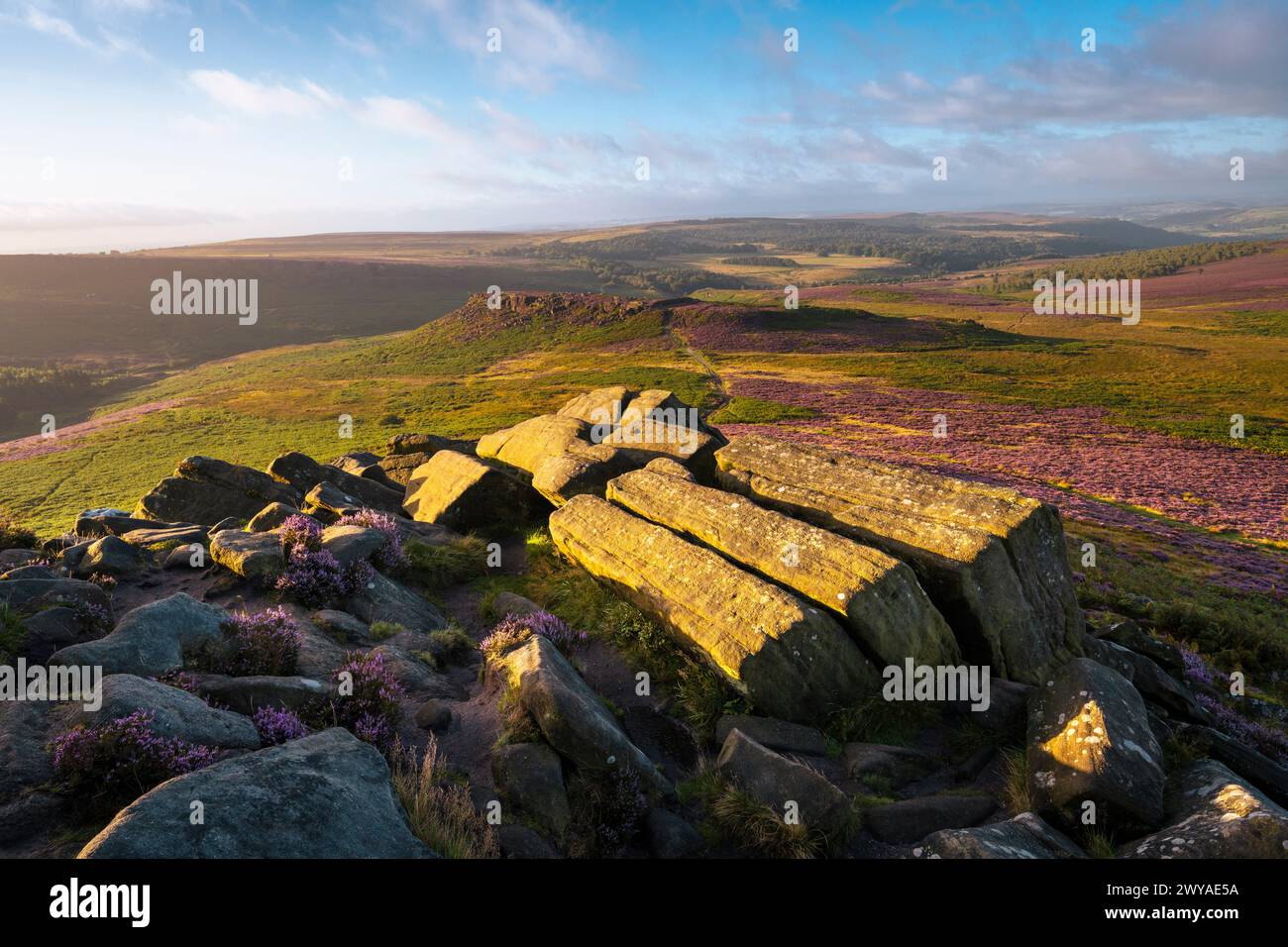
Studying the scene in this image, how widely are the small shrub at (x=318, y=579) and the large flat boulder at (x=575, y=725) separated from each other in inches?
241

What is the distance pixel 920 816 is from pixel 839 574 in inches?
166

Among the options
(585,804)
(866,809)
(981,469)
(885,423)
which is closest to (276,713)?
(585,804)

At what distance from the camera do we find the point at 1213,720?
12.7 metres

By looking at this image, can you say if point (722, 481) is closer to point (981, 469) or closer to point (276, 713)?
point (276, 713)

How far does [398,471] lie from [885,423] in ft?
136

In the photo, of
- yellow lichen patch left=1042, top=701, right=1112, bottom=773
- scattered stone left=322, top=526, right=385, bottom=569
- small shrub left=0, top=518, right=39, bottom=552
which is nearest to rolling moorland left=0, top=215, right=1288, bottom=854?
yellow lichen patch left=1042, top=701, right=1112, bottom=773

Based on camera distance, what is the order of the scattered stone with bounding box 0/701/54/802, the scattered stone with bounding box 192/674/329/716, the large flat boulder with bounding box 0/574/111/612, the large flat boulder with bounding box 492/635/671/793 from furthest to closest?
the large flat boulder with bounding box 0/574/111/612 < the large flat boulder with bounding box 492/635/671/793 < the scattered stone with bounding box 192/674/329/716 < the scattered stone with bounding box 0/701/54/802

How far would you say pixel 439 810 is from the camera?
284 inches

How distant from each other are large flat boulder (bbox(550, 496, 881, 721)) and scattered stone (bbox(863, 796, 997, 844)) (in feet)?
7.38

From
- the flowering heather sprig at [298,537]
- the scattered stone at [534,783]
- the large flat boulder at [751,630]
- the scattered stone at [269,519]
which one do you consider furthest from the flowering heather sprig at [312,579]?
the scattered stone at [534,783]

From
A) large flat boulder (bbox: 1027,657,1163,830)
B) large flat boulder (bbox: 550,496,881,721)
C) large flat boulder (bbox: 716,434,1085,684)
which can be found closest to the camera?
large flat boulder (bbox: 1027,657,1163,830)

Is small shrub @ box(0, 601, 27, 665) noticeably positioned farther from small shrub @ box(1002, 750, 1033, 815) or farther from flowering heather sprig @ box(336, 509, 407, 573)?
small shrub @ box(1002, 750, 1033, 815)

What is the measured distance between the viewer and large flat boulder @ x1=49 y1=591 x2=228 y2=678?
8547 mm

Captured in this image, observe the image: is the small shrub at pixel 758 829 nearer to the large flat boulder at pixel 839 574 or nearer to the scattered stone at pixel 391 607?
the large flat boulder at pixel 839 574
